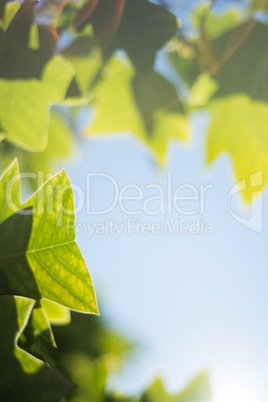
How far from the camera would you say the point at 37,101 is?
43 cm

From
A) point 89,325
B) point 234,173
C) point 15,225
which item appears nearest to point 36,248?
point 15,225

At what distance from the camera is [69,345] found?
45cm

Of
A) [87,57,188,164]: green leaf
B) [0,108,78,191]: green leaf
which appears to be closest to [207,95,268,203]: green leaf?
[87,57,188,164]: green leaf

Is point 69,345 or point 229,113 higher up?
point 229,113

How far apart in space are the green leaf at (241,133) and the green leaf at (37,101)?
17 centimetres

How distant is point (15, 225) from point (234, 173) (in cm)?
25

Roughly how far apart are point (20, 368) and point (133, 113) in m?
0.29

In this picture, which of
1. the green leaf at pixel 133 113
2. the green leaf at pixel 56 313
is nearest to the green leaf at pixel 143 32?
the green leaf at pixel 133 113

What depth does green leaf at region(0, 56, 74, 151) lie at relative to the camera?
1.39 ft

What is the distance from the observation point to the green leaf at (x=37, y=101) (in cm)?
43

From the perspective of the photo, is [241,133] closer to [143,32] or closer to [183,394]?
[143,32]

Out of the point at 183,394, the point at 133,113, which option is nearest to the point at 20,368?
the point at 183,394

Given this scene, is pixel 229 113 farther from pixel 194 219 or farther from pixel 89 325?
pixel 89 325

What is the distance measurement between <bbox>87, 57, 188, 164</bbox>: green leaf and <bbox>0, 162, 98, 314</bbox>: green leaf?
0.12 meters
